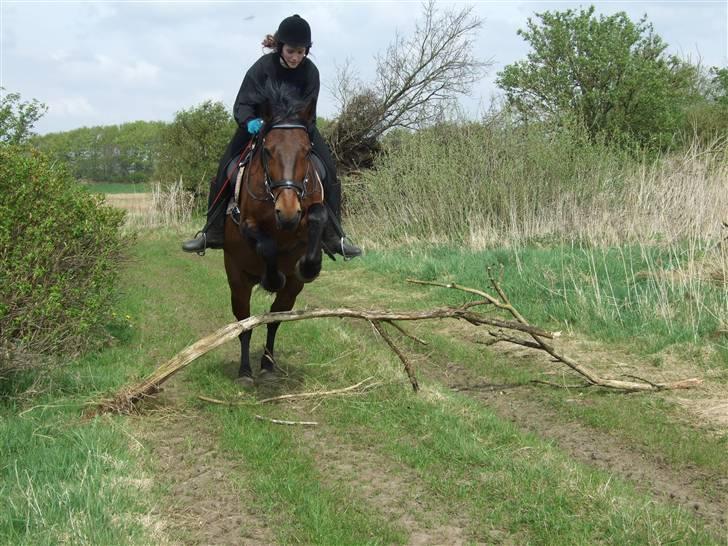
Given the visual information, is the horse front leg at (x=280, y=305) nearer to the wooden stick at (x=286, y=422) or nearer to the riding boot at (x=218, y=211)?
the riding boot at (x=218, y=211)

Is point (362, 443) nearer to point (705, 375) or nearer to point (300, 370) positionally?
point (300, 370)

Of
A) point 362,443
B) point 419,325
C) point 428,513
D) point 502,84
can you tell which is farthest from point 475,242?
point 502,84

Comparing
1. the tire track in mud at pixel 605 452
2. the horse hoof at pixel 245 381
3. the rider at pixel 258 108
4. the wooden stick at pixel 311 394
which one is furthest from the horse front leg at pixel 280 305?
the tire track in mud at pixel 605 452

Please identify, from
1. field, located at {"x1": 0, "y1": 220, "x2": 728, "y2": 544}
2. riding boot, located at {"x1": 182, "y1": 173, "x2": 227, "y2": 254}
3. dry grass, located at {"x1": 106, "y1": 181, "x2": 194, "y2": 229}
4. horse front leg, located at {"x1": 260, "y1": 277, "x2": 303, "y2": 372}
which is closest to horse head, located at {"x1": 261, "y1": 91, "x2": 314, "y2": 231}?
riding boot, located at {"x1": 182, "y1": 173, "x2": 227, "y2": 254}

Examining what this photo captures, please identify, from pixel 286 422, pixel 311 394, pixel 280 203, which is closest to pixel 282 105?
pixel 280 203

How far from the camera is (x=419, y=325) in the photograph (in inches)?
415

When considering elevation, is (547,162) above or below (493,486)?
above

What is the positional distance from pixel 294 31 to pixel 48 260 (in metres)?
3.49

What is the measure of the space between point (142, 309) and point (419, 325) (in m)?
4.75

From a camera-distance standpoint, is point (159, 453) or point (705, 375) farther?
point (705, 375)

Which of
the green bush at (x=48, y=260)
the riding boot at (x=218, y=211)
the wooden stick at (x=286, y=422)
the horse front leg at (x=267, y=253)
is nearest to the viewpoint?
the wooden stick at (x=286, y=422)

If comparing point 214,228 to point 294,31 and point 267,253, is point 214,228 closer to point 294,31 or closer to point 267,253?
point 267,253

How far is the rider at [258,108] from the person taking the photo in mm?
6691

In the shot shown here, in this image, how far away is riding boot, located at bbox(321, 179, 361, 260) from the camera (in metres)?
7.36
